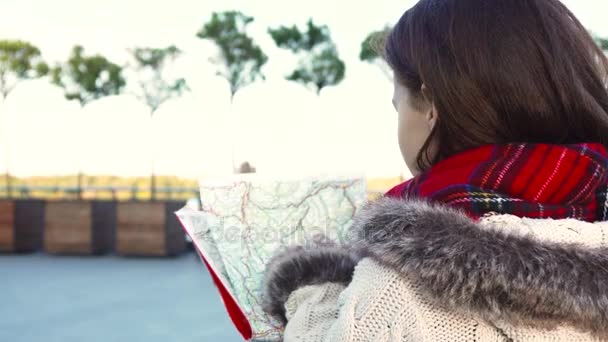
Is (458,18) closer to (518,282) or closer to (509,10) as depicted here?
(509,10)

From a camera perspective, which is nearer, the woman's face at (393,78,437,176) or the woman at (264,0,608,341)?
the woman at (264,0,608,341)

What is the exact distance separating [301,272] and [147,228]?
722cm

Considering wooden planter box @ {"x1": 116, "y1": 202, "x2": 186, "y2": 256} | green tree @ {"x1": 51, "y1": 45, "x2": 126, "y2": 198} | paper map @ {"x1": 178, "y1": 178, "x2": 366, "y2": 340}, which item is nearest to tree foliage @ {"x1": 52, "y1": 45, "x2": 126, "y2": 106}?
green tree @ {"x1": 51, "y1": 45, "x2": 126, "y2": 198}

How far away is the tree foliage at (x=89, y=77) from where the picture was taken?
33.9 feet

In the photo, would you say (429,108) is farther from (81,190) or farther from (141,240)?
(81,190)

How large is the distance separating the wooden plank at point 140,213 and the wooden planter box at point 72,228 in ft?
1.60

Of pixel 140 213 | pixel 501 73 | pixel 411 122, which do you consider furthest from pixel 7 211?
pixel 501 73

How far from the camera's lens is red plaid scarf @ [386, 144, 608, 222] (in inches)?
29.2

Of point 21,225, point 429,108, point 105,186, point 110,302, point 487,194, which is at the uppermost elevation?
point 429,108

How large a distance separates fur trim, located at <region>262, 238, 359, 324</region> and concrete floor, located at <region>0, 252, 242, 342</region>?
358 cm

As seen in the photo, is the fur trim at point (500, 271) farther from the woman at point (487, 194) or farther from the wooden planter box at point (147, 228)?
the wooden planter box at point (147, 228)

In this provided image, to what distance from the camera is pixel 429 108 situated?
83 centimetres

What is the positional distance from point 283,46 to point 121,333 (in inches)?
244

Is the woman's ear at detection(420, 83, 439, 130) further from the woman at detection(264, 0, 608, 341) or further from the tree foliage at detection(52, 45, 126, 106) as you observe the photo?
the tree foliage at detection(52, 45, 126, 106)
